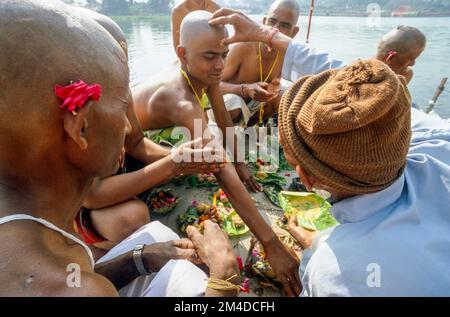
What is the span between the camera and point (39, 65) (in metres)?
0.91

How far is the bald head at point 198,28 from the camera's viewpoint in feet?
9.25

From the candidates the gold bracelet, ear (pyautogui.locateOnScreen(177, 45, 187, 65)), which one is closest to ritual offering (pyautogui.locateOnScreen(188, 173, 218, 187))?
ear (pyautogui.locateOnScreen(177, 45, 187, 65))

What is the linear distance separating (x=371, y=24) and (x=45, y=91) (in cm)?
3200

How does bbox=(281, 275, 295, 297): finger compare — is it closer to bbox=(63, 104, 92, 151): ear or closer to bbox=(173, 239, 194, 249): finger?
bbox=(173, 239, 194, 249): finger

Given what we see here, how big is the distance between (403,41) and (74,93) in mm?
3529

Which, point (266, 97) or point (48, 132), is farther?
point (266, 97)

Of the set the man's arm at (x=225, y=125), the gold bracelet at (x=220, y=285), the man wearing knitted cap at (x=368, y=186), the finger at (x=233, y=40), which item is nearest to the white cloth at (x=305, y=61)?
the finger at (x=233, y=40)

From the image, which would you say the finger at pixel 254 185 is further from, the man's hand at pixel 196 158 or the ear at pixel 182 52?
the ear at pixel 182 52

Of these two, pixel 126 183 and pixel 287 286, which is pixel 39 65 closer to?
pixel 126 183

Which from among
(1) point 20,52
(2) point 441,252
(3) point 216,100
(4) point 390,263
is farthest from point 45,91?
(3) point 216,100

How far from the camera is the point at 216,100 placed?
3459mm

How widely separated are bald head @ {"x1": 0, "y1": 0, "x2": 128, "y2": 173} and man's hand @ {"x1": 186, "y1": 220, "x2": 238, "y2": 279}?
3.15 ft

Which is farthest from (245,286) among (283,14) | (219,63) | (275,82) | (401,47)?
(283,14)
